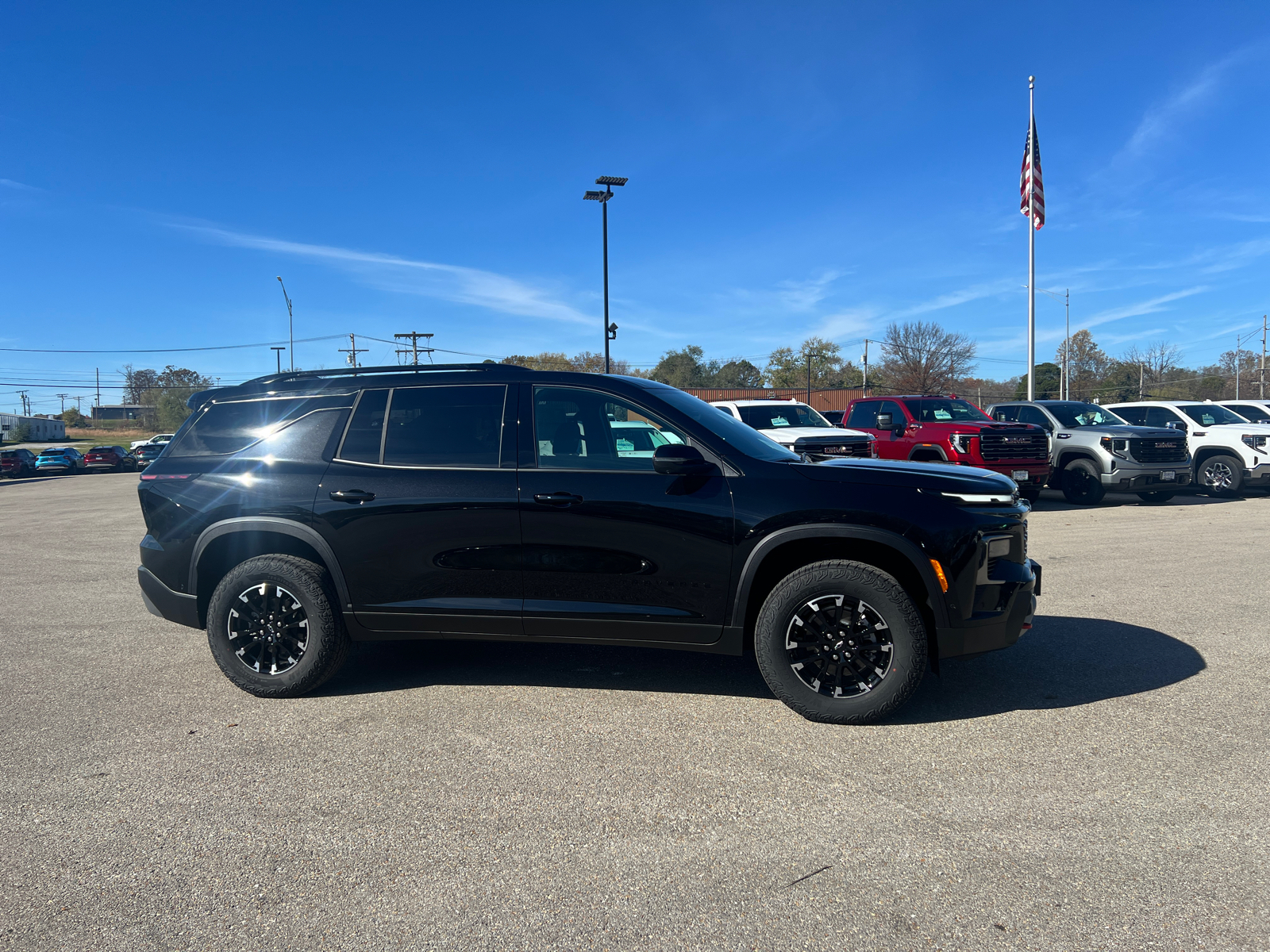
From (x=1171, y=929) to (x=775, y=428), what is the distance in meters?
11.7

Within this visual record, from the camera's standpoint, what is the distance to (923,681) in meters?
4.91

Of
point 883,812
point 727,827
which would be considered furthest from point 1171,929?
point 727,827

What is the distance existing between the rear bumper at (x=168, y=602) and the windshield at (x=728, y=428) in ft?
9.98

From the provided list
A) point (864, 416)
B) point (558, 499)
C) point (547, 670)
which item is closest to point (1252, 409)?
point (864, 416)

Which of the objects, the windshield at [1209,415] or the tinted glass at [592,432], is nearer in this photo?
the tinted glass at [592,432]

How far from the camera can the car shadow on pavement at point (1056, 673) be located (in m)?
4.50

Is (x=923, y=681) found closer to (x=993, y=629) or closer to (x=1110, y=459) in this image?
(x=993, y=629)

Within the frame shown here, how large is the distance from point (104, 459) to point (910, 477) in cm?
4736

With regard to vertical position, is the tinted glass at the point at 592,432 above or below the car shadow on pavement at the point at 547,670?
above

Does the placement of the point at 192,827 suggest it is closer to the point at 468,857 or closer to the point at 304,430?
the point at 468,857

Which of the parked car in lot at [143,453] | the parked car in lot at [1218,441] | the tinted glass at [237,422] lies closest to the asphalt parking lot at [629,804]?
the tinted glass at [237,422]

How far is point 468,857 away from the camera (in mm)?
3018

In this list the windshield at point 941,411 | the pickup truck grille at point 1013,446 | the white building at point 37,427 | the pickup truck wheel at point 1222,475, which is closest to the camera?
the pickup truck grille at point 1013,446

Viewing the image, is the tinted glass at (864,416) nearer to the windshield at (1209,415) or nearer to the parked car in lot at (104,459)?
the windshield at (1209,415)
